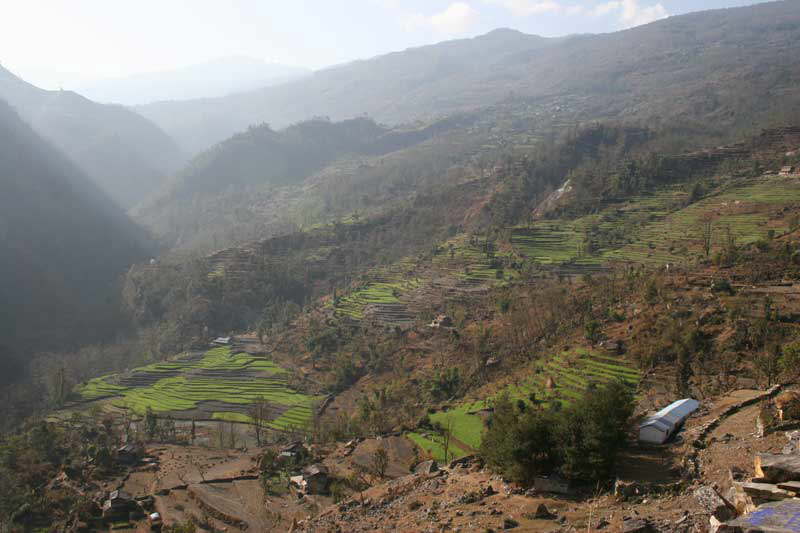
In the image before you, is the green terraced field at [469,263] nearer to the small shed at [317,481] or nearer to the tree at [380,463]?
the tree at [380,463]

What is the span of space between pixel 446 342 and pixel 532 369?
13.5m

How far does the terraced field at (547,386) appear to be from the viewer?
28969 mm

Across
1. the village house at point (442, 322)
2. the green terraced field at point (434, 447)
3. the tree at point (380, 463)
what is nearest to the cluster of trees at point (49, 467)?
the tree at point (380, 463)

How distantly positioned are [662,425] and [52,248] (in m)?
111

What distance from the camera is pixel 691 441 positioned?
17016 mm

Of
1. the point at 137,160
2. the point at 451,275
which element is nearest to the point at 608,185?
the point at 451,275

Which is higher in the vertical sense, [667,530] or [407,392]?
[667,530]

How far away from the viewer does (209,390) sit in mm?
50500

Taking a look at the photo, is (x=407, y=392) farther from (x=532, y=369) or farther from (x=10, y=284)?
(x=10, y=284)

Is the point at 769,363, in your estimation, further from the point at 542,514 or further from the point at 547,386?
the point at 542,514

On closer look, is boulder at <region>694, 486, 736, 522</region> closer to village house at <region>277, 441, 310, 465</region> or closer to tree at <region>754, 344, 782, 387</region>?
tree at <region>754, 344, 782, 387</region>

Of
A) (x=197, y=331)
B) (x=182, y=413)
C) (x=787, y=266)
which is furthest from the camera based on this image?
(x=197, y=331)

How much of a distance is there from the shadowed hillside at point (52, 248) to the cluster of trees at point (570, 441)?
7280cm

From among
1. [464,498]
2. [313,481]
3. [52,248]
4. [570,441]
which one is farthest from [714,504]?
[52,248]
